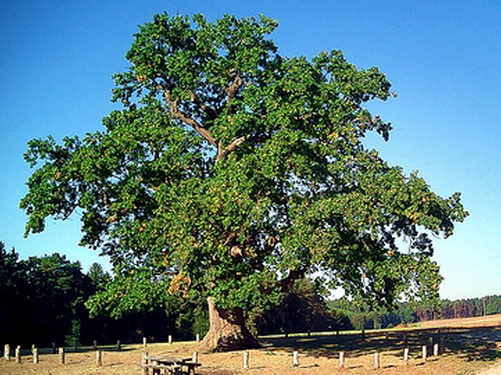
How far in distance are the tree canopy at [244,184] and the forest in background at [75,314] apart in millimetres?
25278

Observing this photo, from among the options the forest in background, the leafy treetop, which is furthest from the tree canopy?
the forest in background

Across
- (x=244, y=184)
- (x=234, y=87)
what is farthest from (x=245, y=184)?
(x=234, y=87)

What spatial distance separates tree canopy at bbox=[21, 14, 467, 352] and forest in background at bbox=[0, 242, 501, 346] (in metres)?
25.3

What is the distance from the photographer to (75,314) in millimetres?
76875

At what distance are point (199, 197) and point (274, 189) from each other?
4.95m

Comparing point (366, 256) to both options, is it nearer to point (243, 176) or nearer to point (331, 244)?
point (331, 244)

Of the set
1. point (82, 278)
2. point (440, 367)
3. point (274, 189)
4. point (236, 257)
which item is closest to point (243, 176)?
point (274, 189)

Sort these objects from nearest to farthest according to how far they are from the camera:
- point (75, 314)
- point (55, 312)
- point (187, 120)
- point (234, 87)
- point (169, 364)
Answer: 1. point (169, 364)
2. point (234, 87)
3. point (187, 120)
4. point (55, 312)
5. point (75, 314)

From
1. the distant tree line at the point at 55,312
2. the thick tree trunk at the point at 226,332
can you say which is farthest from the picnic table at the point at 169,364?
the distant tree line at the point at 55,312

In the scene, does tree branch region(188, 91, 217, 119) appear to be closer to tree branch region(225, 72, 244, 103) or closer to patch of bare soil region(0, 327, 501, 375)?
tree branch region(225, 72, 244, 103)

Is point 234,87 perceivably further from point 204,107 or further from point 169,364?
point 169,364

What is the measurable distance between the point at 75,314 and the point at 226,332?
41.6 metres

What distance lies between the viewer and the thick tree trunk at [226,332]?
41438 millimetres

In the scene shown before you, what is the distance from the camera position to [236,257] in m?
37.2
